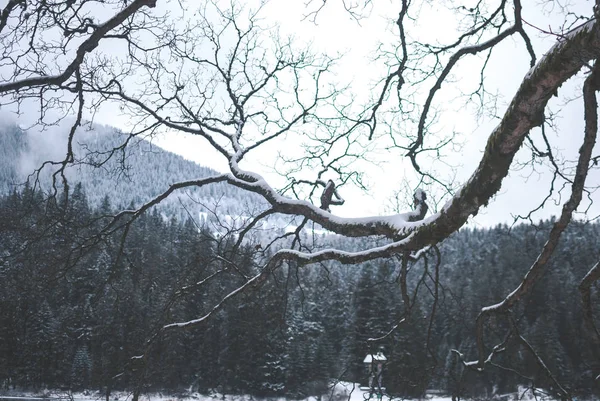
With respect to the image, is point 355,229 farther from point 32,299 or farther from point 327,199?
point 32,299

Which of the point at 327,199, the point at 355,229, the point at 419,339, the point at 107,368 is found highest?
the point at 327,199

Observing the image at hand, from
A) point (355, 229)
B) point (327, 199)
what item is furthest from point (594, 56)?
point (327, 199)

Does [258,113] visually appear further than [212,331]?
No

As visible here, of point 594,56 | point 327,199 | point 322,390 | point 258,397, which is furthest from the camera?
point 258,397

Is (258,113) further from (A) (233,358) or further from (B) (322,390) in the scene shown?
(A) (233,358)

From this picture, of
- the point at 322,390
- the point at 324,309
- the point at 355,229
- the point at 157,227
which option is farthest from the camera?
the point at 157,227

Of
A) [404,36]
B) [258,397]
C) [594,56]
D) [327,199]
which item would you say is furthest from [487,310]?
[258,397]

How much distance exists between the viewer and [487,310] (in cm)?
356

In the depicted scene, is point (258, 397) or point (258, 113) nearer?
point (258, 113)

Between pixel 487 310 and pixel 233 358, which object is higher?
pixel 487 310

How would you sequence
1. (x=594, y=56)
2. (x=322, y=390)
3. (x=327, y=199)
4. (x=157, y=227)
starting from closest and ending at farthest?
(x=594, y=56) < (x=327, y=199) < (x=322, y=390) < (x=157, y=227)

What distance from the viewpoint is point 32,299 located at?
480cm

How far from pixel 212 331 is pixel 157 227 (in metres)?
→ 33.4

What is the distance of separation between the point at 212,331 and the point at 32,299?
40.0 m
